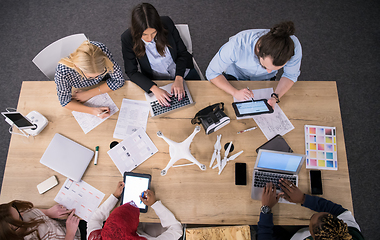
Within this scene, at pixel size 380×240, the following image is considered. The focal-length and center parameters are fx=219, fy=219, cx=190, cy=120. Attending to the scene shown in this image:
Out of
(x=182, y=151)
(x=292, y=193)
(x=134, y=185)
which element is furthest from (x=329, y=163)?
(x=134, y=185)

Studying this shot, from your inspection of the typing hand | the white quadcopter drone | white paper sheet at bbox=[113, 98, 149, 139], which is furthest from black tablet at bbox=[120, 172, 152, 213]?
the typing hand

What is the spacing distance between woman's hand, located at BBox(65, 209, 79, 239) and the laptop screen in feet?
3.59

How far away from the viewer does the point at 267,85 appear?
147 cm

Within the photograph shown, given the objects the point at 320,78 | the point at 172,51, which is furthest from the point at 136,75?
the point at 320,78

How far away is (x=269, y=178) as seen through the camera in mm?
1271

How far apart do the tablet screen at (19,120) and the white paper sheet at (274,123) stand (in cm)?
138

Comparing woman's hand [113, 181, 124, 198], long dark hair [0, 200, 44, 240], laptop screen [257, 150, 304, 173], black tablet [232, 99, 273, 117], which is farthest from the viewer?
black tablet [232, 99, 273, 117]

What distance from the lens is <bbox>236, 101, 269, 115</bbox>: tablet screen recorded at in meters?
1.36

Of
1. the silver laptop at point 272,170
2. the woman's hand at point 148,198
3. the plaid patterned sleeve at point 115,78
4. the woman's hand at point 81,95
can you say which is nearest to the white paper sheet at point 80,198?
the woman's hand at point 148,198

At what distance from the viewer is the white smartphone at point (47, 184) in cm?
127

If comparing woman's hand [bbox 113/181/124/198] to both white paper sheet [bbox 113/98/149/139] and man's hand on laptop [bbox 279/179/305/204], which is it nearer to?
white paper sheet [bbox 113/98/149/139]

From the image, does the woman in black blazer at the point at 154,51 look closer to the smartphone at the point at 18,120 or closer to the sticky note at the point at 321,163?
the smartphone at the point at 18,120

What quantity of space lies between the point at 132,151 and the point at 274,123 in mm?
907

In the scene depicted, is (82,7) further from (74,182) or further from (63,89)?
(74,182)
